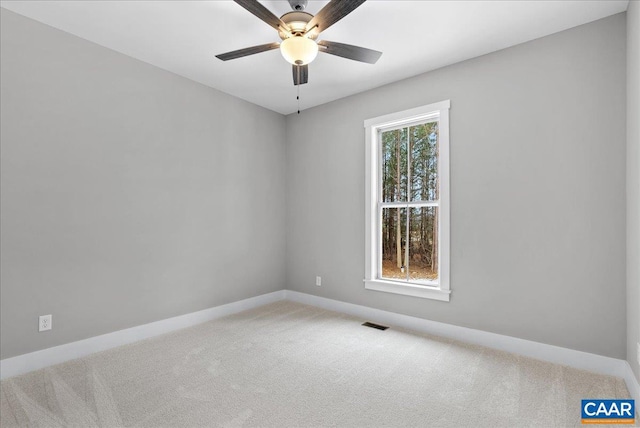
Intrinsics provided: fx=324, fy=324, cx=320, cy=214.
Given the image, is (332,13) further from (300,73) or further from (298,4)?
(300,73)

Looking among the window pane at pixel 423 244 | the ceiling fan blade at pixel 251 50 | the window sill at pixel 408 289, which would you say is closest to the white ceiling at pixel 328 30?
the ceiling fan blade at pixel 251 50

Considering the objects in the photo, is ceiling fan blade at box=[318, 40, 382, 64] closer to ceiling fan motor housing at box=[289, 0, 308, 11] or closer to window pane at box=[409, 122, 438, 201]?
ceiling fan motor housing at box=[289, 0, 308, 11]

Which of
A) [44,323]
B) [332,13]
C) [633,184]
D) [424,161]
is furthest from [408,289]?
[44,323]

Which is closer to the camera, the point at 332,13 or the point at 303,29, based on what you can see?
the point at 332,13

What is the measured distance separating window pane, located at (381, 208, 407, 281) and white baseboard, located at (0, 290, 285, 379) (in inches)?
72.8

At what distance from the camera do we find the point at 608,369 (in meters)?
2.43

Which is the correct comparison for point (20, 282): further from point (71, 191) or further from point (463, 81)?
point (463, 81)

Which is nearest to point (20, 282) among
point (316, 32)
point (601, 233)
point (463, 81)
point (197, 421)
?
point (197, 421)

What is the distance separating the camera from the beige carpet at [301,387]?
6.32ft

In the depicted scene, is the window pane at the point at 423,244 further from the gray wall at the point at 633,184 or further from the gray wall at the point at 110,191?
the gray wall at the point at 110,191

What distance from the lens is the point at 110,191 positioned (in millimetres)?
2947

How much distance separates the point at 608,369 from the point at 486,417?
50.0 inches

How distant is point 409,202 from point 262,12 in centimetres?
239

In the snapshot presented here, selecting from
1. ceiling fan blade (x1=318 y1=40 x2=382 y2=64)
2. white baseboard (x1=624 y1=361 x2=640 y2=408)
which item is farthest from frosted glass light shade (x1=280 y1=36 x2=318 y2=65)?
white baseboard (x1=624 y1=361 x2=640 y2=408)
